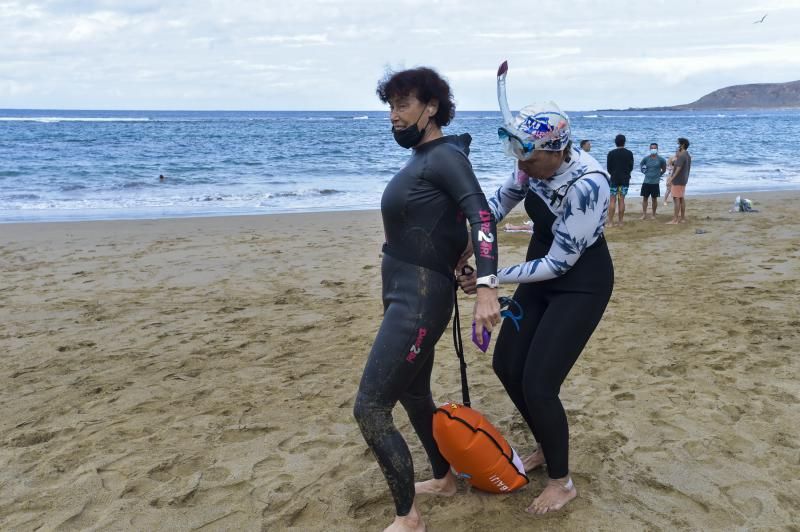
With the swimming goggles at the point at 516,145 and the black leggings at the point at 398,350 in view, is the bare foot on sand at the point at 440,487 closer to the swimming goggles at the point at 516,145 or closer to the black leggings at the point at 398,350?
the black leggings at the point at 398,350

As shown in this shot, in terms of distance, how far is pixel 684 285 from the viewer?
7.94 meters

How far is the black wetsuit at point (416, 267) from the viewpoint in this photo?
288cm

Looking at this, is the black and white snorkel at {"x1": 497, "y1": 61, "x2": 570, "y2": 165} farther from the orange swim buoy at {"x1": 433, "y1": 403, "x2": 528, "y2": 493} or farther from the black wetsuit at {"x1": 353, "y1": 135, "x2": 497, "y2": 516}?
the orange swim buoy at {"x1": 433, "y1": 403, "x2": 528, "y2": 493}

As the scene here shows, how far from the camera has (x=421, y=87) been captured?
2.96 metres

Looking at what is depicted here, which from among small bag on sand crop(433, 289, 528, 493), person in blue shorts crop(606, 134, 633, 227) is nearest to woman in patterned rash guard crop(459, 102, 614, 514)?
small bag on sand crop(433, 289, 528, 493)

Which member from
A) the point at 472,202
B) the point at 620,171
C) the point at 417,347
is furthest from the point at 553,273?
the point at 620,171

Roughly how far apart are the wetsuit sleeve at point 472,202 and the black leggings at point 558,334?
0.51 metres

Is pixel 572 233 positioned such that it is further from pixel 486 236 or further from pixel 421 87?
pixel 421 87

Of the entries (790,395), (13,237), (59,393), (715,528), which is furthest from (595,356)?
(13,237)

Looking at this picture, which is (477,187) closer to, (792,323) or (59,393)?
(59,393)

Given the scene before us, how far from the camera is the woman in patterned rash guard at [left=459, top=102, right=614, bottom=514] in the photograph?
121 inches

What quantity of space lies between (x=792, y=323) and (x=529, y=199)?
13.8 feet

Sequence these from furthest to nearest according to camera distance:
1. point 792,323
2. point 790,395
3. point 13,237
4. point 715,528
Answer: point 13,237 < point 792,323 < point 790,395 < point 715,528

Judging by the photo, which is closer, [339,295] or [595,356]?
[595,356]
